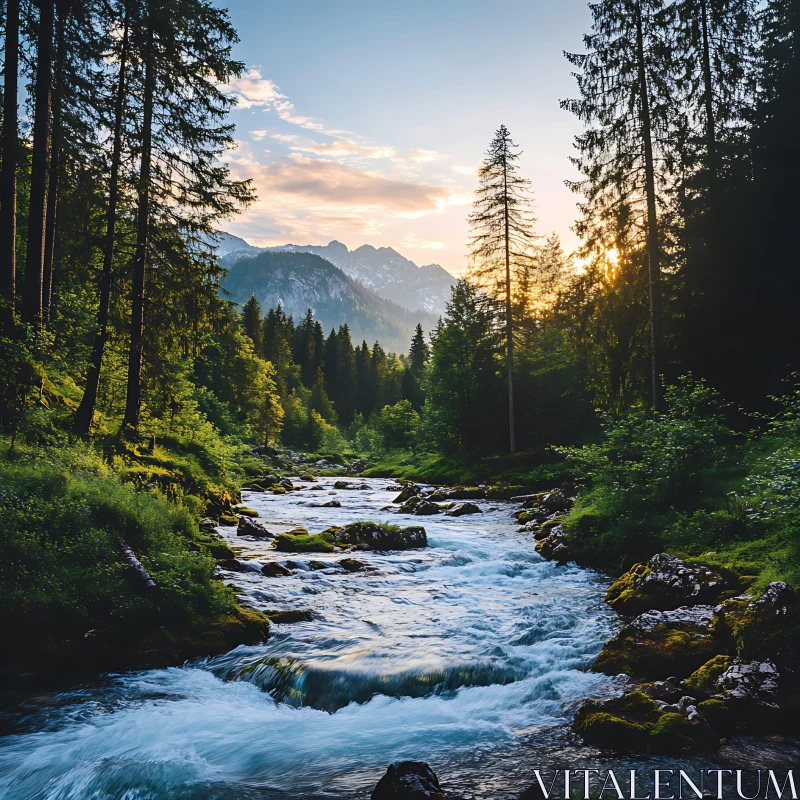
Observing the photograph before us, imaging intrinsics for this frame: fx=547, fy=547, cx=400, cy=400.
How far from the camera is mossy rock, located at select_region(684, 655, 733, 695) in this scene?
5725 millimetres

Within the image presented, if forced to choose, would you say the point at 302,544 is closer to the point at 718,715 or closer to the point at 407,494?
the point at 718,715

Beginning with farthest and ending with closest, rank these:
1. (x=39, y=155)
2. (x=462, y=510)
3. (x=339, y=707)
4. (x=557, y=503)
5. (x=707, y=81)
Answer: (x=462, y=510)
(x=557, y=503)
(x=707, y=81)
(x=39, y=155)
(x=339, y=707)

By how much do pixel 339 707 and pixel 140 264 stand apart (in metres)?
13.8

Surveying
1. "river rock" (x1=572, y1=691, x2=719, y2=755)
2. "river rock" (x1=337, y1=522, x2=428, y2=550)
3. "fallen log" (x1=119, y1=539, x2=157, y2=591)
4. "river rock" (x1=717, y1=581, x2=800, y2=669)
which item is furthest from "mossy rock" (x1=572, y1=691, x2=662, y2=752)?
"river rock" (x1=337, y1=522, x2=428, y2=550)

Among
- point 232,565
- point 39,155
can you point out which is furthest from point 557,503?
point 39,155

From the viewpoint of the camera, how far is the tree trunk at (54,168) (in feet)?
45.5

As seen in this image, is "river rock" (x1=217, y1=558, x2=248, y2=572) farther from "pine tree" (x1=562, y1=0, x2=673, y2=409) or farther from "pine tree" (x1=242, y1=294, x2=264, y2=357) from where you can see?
"pine tree" (x1=242, y1=294, x2=264, y2=357)

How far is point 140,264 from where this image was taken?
51.9ft

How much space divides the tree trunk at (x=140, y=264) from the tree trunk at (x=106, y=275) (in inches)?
25.9

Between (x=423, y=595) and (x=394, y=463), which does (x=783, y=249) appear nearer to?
(x=423, y=595)

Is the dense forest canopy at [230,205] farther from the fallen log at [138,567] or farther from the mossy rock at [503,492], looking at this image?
the mossy rock at [503,492]

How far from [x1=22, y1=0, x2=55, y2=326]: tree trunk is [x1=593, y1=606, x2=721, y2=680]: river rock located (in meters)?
12.6

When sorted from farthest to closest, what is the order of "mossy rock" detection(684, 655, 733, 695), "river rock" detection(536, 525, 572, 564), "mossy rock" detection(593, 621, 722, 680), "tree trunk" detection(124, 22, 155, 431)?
1. "tree trunk" detection(124, 22, 155, 431)
2. "river rock" detection(536, 525, 572, 564)
3. "mossy rock" detection(593, 621, 722, 680)
4. "mossy rock" detection(684, 655, 733, 695)

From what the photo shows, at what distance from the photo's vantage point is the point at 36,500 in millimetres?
7797
